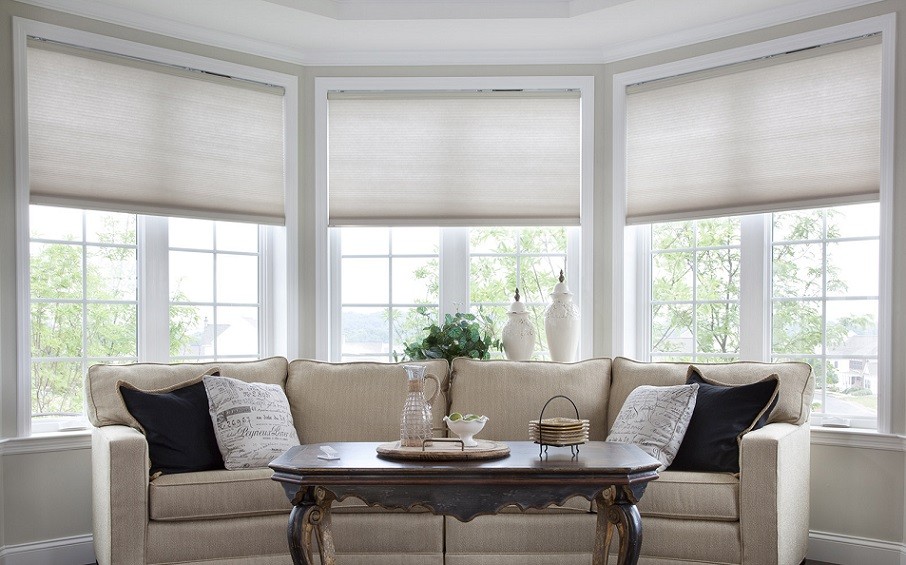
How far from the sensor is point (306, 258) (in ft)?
16.2

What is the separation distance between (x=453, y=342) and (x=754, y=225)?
172cm

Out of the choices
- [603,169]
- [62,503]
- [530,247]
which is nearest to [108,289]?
[62,503]

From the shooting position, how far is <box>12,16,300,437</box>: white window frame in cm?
393

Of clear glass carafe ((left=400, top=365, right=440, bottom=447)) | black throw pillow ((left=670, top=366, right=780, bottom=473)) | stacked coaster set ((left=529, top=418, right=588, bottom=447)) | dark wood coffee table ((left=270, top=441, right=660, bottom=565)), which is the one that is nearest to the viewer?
dark wood coffee table ((left=270, top=441, right=660, bottom=565))

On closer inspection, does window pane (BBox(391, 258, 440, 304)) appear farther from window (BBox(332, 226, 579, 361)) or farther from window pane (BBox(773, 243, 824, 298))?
window pane (BBox(773, 243, 824, 298))

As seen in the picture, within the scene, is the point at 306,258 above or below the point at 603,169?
below

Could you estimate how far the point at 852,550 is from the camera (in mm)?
3912

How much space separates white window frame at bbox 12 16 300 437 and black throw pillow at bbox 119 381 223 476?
0.71 m

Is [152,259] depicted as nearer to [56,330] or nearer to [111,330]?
[111,330]

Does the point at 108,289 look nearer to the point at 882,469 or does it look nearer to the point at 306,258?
the point at 306,258

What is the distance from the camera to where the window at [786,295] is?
13.4ft

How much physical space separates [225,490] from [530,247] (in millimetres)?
2366

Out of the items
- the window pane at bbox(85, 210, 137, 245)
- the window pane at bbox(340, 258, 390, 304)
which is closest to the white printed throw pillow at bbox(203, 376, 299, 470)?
the window pane at bbox(85, 210, 137, 245)

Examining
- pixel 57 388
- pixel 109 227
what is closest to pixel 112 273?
pixel 109 227
